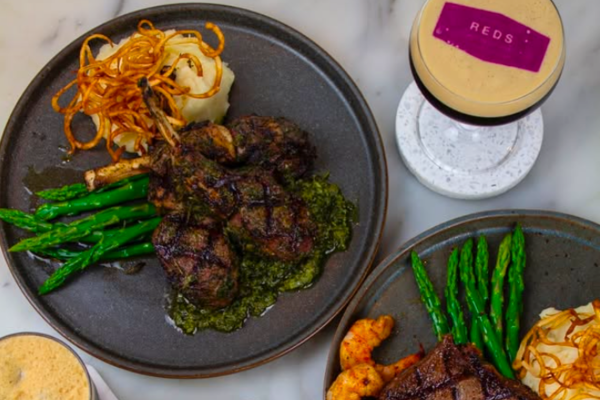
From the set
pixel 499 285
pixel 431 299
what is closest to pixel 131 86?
pixel 431 299

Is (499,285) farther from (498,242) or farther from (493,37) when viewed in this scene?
(493,37)

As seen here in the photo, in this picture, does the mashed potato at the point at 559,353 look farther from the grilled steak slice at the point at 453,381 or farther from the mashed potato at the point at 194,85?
the mashed potato at the point at 194,85

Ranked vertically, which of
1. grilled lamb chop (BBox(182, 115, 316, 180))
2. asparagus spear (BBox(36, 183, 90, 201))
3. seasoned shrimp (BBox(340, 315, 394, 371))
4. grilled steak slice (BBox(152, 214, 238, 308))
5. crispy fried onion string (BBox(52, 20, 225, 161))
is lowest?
seasoned shrimp (BBox(340, 315, 394, 371))

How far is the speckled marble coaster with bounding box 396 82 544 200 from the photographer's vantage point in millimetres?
4820

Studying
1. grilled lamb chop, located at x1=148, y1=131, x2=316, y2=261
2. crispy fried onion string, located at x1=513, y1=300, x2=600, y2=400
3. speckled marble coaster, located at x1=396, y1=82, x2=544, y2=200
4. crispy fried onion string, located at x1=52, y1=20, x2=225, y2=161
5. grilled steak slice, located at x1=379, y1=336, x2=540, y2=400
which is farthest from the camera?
speckled marble coaster, located at x1=396, y1=82, x2=544, y2=200

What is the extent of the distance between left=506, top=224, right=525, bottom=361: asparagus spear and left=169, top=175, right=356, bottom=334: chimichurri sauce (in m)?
0.83

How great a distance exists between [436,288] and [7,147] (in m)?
2.34

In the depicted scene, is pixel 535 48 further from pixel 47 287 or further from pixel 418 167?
pixel 47 287

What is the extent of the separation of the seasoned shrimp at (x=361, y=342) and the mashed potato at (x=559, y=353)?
744 millimetres

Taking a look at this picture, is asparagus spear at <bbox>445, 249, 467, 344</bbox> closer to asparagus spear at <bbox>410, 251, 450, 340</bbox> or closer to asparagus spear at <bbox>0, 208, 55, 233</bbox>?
asparagus spear at <bbox>410, 251, 450, 340</bbox>

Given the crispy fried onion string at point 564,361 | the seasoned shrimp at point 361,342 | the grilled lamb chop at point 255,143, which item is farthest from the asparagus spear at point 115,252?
the crispy fried onion string at point 564,361

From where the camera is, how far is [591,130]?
5023 mm

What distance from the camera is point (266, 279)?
4.57m

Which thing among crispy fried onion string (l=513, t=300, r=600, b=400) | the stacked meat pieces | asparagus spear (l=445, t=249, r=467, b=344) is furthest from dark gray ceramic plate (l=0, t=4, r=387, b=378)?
crispy fried onion string (l=513, t=300, r=600, b=400)
